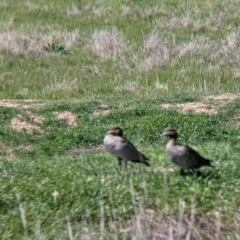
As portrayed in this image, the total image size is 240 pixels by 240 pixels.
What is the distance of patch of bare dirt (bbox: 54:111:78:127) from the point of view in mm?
12547

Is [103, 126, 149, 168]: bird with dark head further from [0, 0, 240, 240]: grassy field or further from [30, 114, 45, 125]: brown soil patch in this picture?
[30, 114, 45, 125]: brown soil patch

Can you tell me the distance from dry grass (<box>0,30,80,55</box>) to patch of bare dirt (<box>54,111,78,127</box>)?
7.14m

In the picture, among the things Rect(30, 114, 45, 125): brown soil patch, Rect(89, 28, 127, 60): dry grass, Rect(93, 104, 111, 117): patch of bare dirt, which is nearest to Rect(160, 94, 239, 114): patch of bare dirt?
Rect(93, 104, 111, 117): patch of bare dirt

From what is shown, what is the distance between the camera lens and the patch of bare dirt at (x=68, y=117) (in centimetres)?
1255

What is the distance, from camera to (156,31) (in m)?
21.6

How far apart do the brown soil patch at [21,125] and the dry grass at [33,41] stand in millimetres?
7367

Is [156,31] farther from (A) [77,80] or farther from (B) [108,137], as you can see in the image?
(B) [108,137]

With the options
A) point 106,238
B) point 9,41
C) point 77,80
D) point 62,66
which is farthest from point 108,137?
point 9,41

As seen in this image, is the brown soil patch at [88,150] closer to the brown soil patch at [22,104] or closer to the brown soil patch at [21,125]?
the brown soil patch at [21,125]

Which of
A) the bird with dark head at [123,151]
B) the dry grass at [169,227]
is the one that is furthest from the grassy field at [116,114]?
the bird with dark head at [123,151]

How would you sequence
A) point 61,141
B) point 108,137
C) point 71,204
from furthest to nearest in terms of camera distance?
point 61,141, point 108,137, point 71,204

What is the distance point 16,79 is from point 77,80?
1446 mm

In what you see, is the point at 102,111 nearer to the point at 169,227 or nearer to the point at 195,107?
the point at 195,107

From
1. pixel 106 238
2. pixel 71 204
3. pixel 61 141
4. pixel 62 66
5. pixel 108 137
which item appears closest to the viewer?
pixel 106 238
